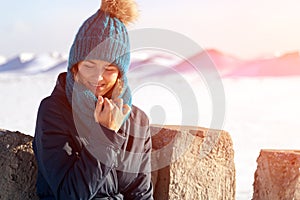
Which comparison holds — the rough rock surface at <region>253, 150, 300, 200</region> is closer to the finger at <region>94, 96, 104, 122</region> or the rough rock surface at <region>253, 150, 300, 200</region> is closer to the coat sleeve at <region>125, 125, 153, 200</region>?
the coat sleeve at <region>125, 125, 153, 200</region>

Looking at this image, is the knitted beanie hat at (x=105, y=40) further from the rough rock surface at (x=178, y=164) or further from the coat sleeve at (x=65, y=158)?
the rough rock surface at (x=178, y=164)

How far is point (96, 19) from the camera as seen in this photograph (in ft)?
8.72

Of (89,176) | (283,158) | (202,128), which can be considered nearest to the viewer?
(89,176)

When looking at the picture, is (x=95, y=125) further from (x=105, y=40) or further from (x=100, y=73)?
(x=105, y=40)

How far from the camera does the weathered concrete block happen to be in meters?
3.14

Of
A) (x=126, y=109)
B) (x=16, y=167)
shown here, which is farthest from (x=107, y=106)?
(x=16, y=167)

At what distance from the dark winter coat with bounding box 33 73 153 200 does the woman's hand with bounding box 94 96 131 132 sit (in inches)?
2.1

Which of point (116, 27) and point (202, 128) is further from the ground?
point (116, 27)

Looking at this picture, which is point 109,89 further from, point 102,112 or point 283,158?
point 283,158

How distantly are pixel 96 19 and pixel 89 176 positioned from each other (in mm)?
706

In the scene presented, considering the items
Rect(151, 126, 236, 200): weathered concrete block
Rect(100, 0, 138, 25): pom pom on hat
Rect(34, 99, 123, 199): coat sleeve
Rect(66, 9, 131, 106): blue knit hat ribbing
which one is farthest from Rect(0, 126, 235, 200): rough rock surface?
Rect(100, 0, 138, 25): pom pom on hat

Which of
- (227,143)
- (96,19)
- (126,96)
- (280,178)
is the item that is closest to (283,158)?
A: (280,178)

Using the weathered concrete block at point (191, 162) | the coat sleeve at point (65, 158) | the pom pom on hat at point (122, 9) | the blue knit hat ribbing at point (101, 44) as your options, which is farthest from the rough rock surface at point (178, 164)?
the pom pom on hat at point (122, 9)

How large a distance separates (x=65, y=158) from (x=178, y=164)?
33.8 inches
